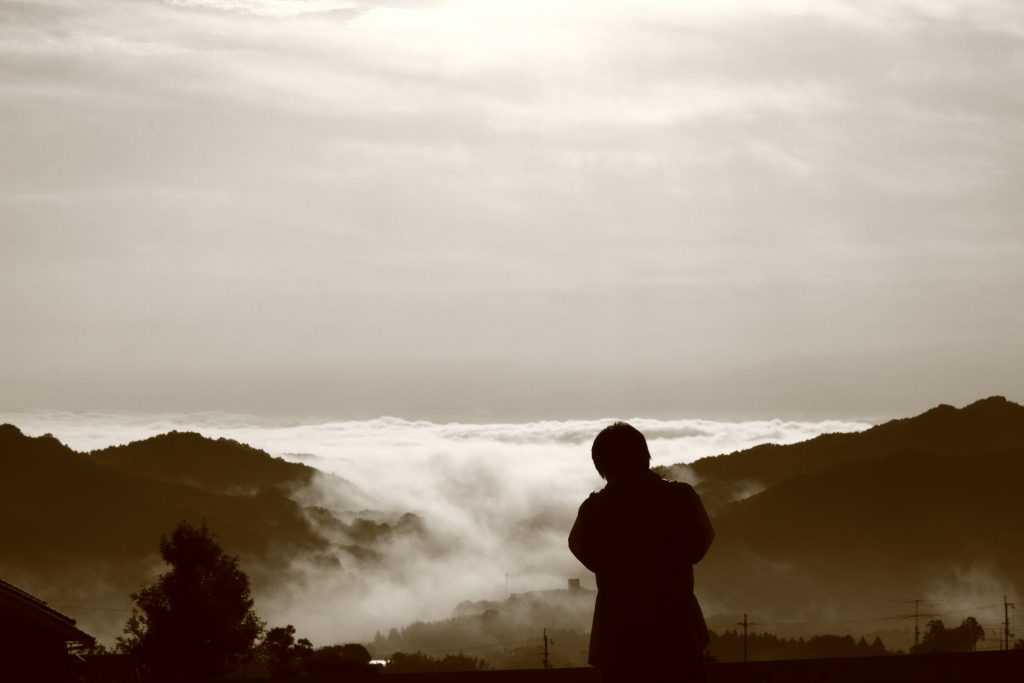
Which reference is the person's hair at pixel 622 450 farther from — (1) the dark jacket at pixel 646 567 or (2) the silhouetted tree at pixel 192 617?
(2) the silhouetted tree at pixel 192 617

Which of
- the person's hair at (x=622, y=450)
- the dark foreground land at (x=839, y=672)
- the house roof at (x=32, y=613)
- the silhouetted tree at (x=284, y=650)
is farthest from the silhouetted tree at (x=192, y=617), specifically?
the person's hair at (x=622, y=450)

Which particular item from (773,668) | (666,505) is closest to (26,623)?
(773,668)

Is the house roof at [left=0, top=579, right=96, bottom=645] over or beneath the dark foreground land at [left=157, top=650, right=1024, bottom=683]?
over

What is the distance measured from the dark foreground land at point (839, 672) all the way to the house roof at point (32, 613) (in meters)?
7.99

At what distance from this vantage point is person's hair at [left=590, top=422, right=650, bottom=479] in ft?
18.5

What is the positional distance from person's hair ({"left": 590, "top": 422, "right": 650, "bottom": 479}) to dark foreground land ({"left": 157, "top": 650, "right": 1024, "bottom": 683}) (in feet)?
6.13

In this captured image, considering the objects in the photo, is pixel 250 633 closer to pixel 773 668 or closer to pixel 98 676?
pixel 98 676

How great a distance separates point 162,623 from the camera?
5541 centimetres

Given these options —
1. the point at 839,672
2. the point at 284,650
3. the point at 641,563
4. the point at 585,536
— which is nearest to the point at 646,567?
the point at 641,563

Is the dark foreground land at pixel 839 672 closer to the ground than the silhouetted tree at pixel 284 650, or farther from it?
farther from it

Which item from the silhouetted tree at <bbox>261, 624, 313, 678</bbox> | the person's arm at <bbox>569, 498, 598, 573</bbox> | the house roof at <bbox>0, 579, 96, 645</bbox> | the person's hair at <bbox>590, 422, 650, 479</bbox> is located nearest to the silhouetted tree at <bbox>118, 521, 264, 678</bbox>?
the silhouetted tree at <bbox>261, 624, 313, 678</bbox>

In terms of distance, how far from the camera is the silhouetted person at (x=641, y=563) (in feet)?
17.6

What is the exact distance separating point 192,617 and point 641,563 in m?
53.7

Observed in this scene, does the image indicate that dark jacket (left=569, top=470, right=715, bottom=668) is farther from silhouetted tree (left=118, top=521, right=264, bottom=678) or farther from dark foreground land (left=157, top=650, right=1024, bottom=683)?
silhouetted tree (left=118, top=521, right=264, bottom=678)
